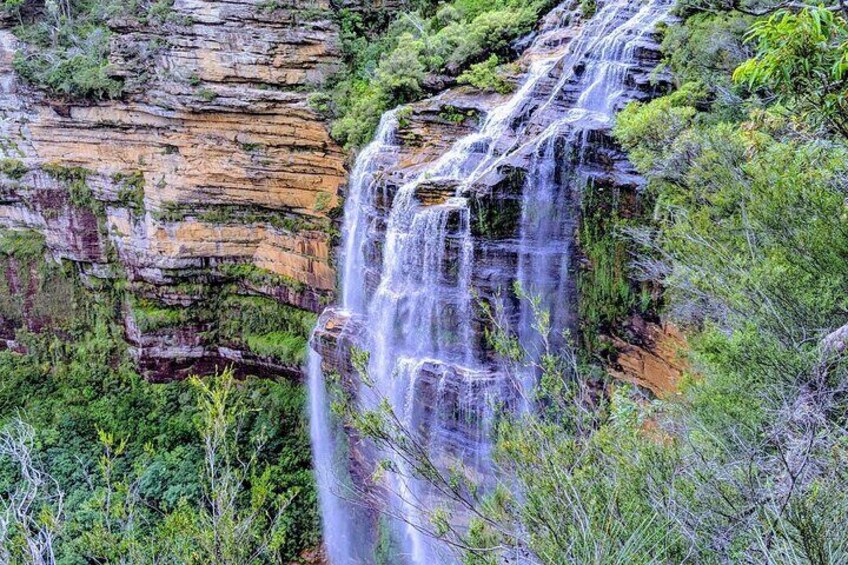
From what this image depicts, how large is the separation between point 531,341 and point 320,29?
9814 millimetres

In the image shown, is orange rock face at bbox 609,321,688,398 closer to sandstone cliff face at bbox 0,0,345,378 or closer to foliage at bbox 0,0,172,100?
sandstone cliff face at bbox 0,0,345,378

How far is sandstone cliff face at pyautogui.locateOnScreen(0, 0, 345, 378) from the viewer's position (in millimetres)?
14203

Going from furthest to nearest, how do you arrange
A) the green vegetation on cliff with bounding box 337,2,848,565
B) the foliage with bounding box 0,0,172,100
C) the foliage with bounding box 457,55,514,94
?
the foliage with bounding box 0,0,172,100 → the foliage with bounding box 457,55,514,94 → the green vegetation on cliff with bounding box 337,2,848,565

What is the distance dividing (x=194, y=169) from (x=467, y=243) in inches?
360

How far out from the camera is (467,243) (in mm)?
9484

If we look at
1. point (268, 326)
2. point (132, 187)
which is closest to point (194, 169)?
point (132, 187)

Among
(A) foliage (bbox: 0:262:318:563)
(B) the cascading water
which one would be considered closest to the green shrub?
(A) foliage (bbox: 0:262:318:563)

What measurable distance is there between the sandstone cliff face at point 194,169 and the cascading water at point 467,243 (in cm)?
357

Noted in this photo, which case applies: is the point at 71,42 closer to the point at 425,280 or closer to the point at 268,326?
the point at 268,326

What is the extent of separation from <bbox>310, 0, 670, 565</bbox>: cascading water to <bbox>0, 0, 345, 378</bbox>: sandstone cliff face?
11.7 ft

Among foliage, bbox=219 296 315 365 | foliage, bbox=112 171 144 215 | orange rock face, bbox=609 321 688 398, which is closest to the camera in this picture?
orange rock face, bbox=609 321 688 398

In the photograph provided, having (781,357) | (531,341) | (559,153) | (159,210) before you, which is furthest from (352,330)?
(781,357)

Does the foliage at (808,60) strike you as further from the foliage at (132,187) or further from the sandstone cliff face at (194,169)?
the foliage at (132,187)

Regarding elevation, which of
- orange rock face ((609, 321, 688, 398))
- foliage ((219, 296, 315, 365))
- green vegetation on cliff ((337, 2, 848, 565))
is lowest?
foliage ((219, 296, 315, 365))
